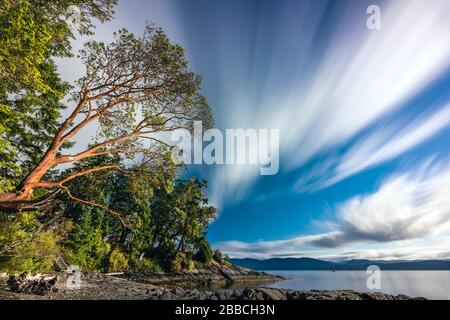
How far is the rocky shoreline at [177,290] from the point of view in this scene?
1013 centimetres

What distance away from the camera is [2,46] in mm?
7719

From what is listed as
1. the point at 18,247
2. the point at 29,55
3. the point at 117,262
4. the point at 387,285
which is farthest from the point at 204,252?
the point at 29,55

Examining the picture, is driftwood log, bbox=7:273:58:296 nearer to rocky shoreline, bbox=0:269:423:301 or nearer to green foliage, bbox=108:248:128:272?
rocky shoreline, bbox=0:269:423:301

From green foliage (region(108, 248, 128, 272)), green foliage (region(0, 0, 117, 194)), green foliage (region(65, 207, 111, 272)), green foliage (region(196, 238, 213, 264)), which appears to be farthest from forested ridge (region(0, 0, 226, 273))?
green foliage (region(196, 238, 213, 264))

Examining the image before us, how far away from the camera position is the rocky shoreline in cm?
1013

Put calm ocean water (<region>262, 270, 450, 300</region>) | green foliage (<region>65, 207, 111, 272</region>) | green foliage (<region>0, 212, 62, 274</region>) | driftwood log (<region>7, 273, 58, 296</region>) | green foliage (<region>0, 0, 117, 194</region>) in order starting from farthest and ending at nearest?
calm ocean water (<region>262, 270, 450, 300</region>) < green foliage (<region>65, 207, 111, 272</region>) < green foliage (<region>0, 212, 62, 274</region>) < driftwood log (<region>7, 273, 58, 296</region>) < green foliage (<region>0, 0, 117, 194</region>)

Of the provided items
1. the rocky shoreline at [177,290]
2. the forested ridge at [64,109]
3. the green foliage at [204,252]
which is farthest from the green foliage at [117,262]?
the forested ridge at [64,109]

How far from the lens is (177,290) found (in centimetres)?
1366

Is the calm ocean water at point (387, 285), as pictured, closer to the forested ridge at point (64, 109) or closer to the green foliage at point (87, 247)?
the green foliage at point (87, 247)

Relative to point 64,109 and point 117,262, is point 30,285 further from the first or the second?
point 117,262

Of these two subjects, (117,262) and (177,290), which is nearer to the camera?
(177,290)

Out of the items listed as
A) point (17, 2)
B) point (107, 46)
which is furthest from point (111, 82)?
point (17, 2)
